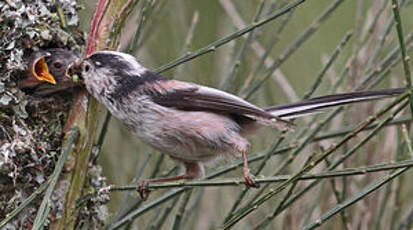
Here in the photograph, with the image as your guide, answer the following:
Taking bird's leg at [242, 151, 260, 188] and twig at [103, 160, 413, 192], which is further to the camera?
bird's leg at [242, 151, 260, 188]

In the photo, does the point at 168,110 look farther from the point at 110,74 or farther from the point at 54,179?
the point at 54,179

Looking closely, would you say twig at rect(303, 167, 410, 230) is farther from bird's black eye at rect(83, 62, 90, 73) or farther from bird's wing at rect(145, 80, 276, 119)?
bird's black eye at rect(83, 62, 90, 73)

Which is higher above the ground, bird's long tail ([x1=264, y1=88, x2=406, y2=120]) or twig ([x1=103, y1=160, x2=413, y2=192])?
bird's long tail ([x1=264, y1=88, x2=406, y2=120])

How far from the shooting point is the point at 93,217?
2.24 metres

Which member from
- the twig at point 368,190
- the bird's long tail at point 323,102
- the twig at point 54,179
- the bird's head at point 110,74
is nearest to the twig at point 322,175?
the twig at point 368,190

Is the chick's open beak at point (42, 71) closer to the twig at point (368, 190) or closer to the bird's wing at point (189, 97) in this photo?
the bird's wing at point (189, 97)

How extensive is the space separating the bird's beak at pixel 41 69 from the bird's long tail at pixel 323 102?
2.66 feet

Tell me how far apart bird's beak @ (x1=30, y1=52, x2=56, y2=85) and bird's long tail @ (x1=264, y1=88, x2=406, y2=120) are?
2.66 feet

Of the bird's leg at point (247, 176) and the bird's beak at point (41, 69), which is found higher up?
the bird's beak at point (41, 69)

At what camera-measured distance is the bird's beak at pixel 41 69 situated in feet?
7.91

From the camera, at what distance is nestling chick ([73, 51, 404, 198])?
7.57 feet

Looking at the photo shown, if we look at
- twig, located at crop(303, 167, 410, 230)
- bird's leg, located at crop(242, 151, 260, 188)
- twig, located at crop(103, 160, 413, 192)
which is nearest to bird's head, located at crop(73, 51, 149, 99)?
bird's leg, located at crop(242, 151, 260, 188)

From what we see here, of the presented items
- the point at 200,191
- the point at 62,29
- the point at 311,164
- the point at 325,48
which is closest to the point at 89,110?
the point at 62,29

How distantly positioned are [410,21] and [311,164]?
8.97 feet
